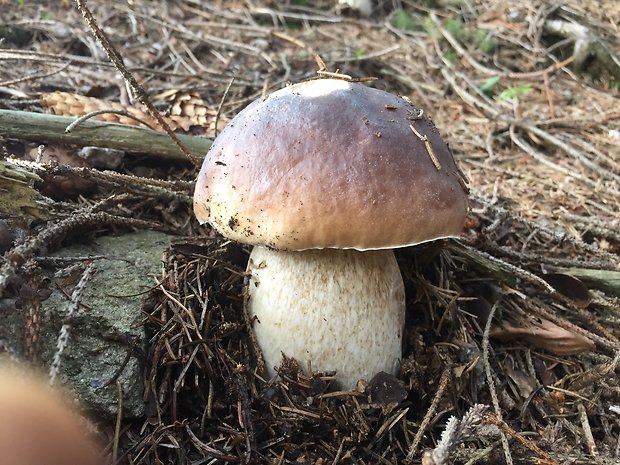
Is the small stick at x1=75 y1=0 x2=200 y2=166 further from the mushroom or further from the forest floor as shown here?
the mushroom

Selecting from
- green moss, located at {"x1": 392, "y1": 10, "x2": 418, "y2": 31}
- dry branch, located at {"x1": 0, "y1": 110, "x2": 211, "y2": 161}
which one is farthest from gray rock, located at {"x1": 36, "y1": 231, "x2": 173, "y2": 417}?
green moss, located at {"x1": 392, "y1": 10, "x2": 418, "y2": 31}

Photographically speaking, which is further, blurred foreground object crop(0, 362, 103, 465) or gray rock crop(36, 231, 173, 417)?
gray rock crop(36, 231, 173, 417)

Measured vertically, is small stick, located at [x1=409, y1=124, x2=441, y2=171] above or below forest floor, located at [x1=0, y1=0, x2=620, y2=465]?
above

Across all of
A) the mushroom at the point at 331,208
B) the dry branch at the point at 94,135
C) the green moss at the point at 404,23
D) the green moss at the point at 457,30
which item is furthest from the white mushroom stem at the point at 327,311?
the green moss at the point at 404,23

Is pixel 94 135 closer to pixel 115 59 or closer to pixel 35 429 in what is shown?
pixel 115 59

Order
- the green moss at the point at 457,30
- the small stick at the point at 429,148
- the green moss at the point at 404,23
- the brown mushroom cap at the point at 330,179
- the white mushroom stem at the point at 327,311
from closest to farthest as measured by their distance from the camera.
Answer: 1. the brown mushroom cap at the point at 330,179
2. the small stick at the point at 429,148
3. the white mushroom stem at the point at 327,311
4. the green moss at the point at 457,30
5. the green moss at the point at 404,23

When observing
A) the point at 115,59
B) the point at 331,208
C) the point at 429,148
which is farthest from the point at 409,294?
the point at 115,59

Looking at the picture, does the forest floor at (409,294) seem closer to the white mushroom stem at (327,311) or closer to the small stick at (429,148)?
the white mushroom stem at (327,311)
